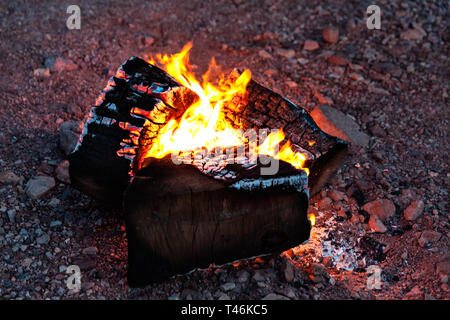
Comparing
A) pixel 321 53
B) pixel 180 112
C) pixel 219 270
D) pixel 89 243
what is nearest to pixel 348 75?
pixel 321 53

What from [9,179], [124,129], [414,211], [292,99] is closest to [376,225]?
[414,211]

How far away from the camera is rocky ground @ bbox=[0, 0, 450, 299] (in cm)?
263

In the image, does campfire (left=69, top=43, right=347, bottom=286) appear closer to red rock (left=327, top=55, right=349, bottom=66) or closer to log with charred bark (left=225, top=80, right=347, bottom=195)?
log with charred bark (left=225, top=80, right=347, bottom=195)

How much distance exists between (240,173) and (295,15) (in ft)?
10.9

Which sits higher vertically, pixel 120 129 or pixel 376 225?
pixel 120 129

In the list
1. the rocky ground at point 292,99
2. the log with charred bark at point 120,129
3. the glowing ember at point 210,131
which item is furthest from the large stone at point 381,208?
the log with charred bark at point 120,129

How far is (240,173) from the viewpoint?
2.47m

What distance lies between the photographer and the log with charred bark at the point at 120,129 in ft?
8.52

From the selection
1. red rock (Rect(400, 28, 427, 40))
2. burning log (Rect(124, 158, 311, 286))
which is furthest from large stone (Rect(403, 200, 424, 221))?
red rock (Rect(400, 28, 427, 40))

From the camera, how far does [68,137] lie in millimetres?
3396

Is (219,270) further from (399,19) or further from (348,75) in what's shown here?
(399,19)

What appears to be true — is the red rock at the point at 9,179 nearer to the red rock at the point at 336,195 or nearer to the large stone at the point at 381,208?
the red rock at the point at 336,195

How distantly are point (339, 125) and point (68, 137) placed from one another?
225cm

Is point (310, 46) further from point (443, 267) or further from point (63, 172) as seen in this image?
point (63, 172)
